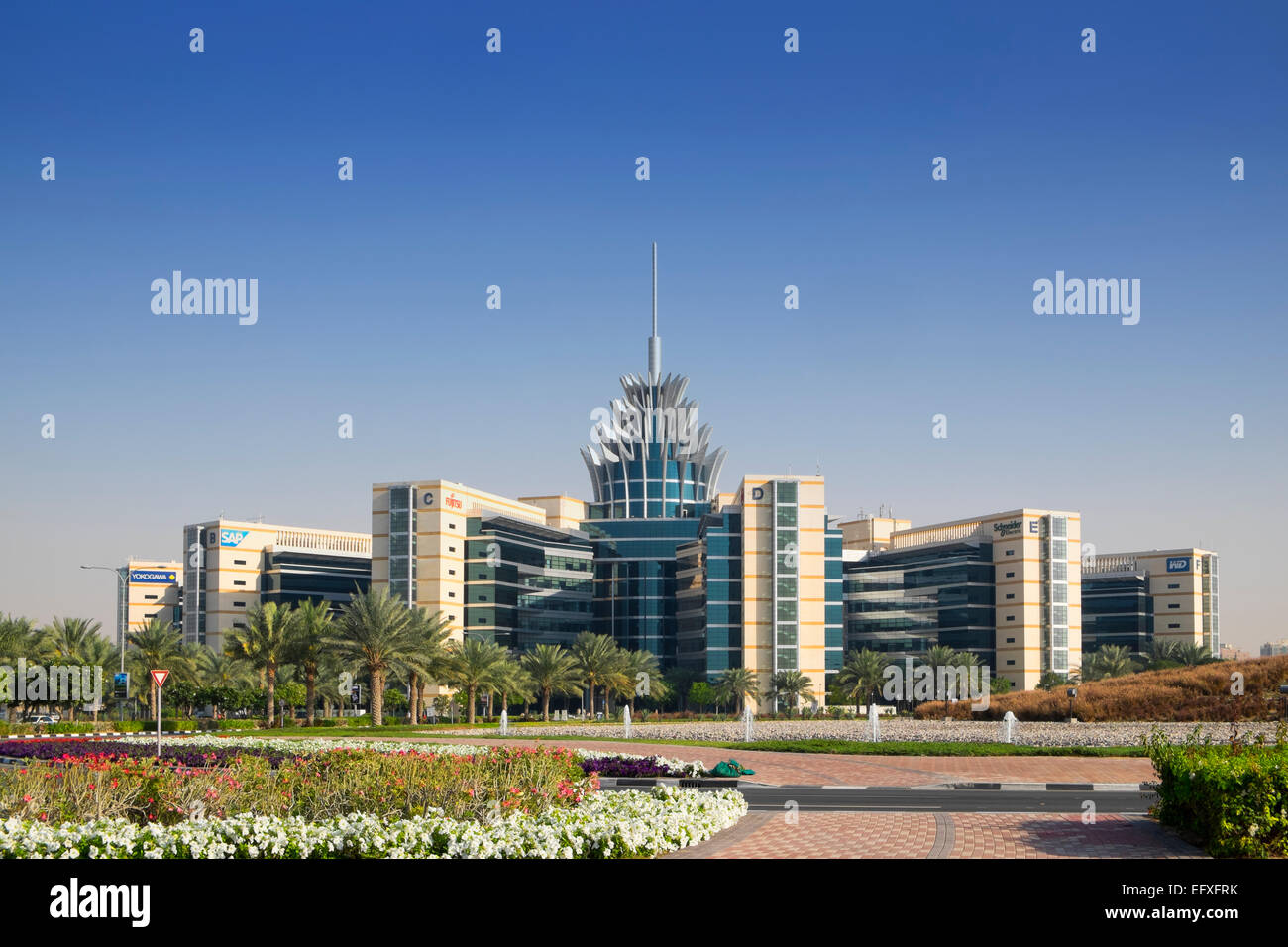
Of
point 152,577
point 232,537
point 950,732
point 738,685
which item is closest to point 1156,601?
point 738,685

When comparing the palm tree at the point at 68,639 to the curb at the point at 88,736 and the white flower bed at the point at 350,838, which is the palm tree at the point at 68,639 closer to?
the curb at the point at 88,736

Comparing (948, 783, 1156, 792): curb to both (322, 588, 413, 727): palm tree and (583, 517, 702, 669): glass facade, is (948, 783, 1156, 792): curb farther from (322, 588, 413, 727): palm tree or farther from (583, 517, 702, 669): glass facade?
(583, 517, 702, 669): glass facade

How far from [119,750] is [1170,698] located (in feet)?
153

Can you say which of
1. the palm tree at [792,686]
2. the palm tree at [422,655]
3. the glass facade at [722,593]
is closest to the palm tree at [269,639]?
the palm tree at [422,655]

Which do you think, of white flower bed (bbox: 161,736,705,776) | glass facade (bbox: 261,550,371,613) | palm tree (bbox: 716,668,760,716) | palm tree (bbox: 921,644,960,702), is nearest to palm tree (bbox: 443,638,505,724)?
palm tree (bbox: 716,668,760,716)

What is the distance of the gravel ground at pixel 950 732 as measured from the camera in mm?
48562

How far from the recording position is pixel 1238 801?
16.3m

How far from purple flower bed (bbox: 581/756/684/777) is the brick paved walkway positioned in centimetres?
803

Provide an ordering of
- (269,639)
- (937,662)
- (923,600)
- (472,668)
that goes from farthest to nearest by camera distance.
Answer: (923,600), (937,662), (472,668), (269,639)

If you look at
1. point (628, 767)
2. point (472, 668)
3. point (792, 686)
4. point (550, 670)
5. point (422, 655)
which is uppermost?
point (628, 767)

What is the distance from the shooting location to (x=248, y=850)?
14.9 m

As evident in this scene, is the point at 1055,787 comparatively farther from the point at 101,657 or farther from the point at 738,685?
the point at 738,685
